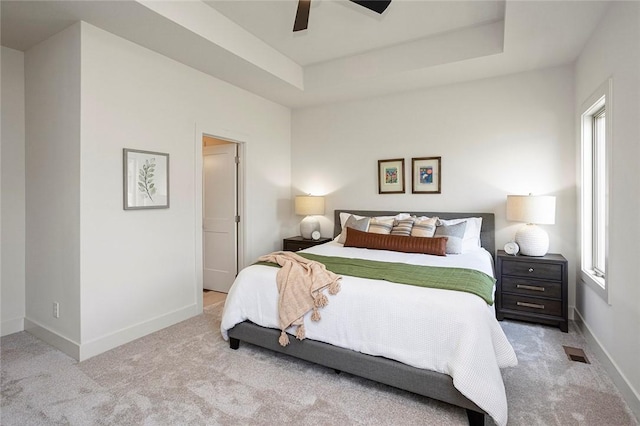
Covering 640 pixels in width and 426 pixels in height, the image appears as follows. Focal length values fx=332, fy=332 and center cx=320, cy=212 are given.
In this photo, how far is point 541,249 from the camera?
11.1ft

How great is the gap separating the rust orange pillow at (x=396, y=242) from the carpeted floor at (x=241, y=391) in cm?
110

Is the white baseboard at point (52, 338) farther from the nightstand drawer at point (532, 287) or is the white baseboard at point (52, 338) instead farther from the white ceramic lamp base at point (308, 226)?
the nightstand drawer at point (532, 287)

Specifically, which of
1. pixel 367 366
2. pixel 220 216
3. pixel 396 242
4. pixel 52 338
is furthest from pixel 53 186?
pixel 396 242

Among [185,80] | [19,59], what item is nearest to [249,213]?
[185,80]

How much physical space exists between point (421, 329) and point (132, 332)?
2.57 m

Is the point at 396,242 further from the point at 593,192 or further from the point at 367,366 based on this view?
the point at 593,192

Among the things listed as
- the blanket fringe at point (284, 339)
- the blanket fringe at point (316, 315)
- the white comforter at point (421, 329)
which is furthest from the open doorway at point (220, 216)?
the blanket fringe at point (316, 315)

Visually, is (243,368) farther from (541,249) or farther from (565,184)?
(565,184)

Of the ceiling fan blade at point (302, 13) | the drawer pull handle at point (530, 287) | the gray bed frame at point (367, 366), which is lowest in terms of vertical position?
the gray bed frame at point (367, 366)

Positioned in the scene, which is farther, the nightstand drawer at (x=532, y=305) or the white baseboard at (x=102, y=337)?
the nightstand drawer at (x=532, y=305)

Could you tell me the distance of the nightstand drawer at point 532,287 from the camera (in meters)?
3.22

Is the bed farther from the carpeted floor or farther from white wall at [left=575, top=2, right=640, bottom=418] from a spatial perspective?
white wall at [left=575, top=2, right=640, bottom=418]

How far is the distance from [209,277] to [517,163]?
4.23 metres

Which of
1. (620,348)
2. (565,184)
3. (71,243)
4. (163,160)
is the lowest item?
(620,348)
